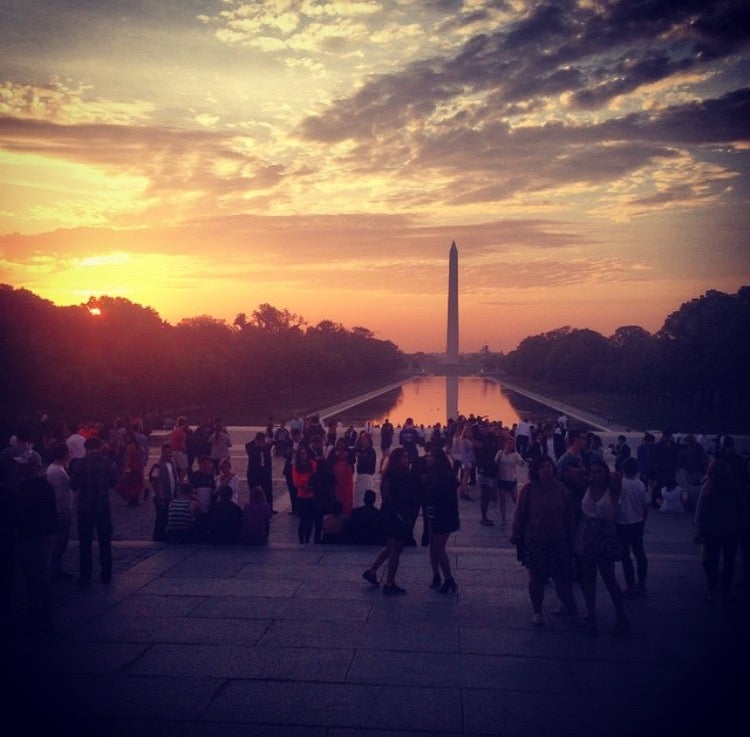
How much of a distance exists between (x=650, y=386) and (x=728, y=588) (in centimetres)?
6078

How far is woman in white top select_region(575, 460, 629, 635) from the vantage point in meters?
7.21

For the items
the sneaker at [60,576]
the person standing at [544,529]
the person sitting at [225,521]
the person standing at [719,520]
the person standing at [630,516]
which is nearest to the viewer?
the person standing at [544,529]

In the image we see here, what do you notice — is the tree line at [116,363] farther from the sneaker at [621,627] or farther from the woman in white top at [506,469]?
the sneaker at [621,627]

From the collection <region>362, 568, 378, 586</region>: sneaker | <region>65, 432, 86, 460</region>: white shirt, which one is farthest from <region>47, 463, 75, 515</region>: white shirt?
<region>65, 432, 86, 460</region>: white shirt

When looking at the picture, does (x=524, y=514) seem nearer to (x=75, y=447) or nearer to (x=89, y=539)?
(x=89, y=539)

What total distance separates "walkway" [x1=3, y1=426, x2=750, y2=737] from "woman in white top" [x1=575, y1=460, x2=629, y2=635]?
12.0 inches

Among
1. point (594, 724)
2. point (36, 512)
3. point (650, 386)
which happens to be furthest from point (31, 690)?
point (650, 386)

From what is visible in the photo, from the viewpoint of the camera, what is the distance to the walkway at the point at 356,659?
17.7 ft

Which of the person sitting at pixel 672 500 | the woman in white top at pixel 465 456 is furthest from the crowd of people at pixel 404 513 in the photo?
the woman in white top at pixel 465 456

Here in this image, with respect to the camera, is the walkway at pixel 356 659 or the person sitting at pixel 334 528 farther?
the person sitting at pixel 334 528

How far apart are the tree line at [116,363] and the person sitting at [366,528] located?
69.7 ft

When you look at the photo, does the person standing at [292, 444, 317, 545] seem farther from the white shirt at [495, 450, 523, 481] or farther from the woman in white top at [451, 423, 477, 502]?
the woman in white top at [451, 423, 477, 502]

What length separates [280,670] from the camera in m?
6.27

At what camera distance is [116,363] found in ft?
138
